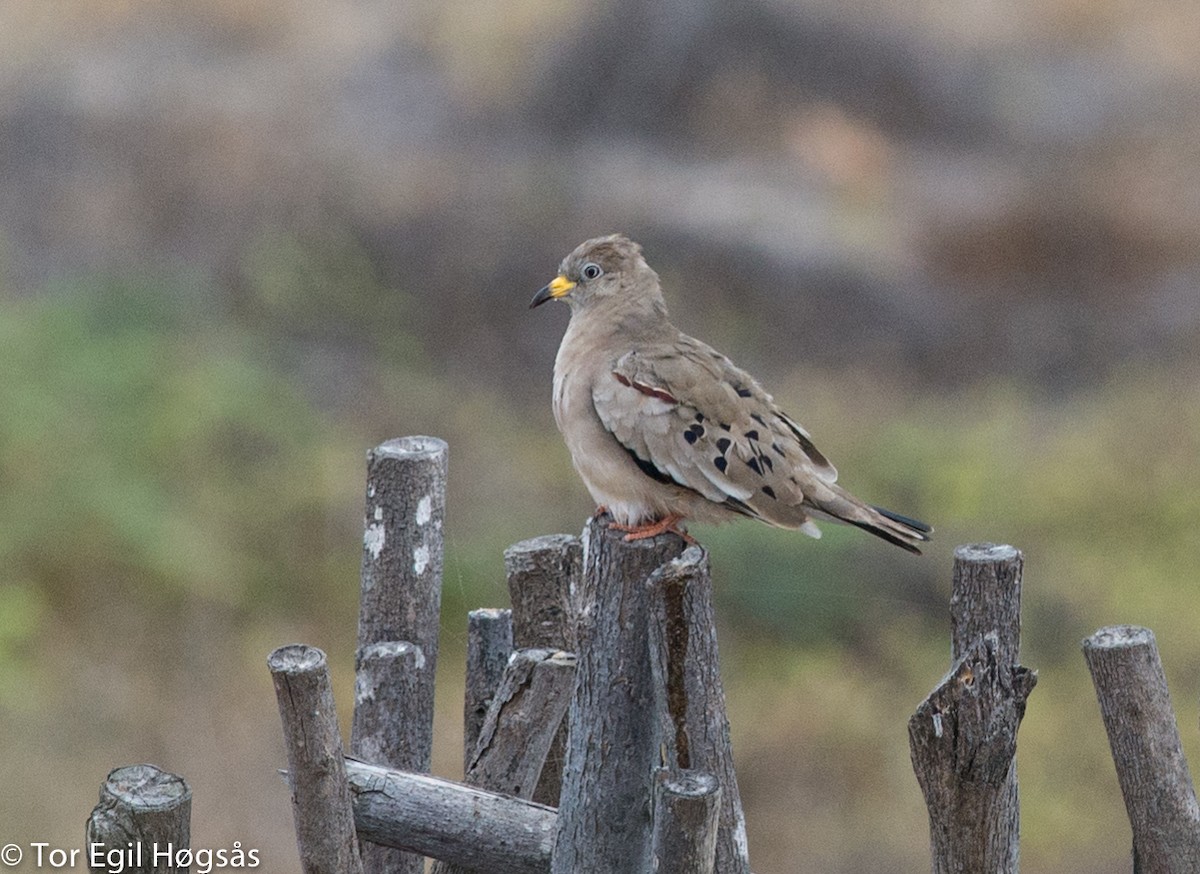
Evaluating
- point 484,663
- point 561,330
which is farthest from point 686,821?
point 561,330

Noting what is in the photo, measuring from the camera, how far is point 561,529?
8.59m

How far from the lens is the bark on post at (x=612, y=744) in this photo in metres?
3.78

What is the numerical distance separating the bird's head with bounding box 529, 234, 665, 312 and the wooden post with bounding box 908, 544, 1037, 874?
126 centimetres

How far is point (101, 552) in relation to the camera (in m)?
8.13

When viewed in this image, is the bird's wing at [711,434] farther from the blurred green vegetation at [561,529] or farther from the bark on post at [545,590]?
the blurred green vegetation at [561,529]

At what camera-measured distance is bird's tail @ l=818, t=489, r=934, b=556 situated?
4.04m

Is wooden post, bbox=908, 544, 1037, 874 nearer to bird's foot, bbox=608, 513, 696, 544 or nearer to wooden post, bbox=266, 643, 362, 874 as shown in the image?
bird's foot, bbox=608, 513, 696, 544

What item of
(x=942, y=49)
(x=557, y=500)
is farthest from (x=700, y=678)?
(x=942, y=49)

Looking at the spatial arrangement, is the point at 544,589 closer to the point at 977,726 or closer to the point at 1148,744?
the point at 977,726

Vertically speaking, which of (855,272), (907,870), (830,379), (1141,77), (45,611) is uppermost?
(1141,77)

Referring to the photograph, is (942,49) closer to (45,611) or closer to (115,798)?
(45,611)

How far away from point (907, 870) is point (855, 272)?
4891mm

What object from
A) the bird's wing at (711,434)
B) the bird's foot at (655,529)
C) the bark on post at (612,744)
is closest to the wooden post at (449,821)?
the bark on post at (612,744)

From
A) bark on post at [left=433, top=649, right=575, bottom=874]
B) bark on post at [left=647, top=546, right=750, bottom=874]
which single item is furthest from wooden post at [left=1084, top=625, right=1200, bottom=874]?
bark on post at [left=433, top=649, right=575, bottom=874]
